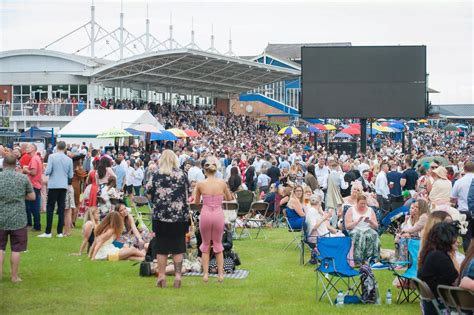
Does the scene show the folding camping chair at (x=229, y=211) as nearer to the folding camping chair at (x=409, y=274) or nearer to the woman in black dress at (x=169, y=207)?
the woman in black dress at (x=169, y=207)

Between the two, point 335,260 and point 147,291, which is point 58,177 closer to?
point 147,291

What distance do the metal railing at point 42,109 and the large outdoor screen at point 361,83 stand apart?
15.7 m

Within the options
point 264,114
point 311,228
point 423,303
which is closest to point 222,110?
point 264,114

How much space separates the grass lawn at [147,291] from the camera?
9633mm

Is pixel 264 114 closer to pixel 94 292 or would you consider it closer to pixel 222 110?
pixel 222 110

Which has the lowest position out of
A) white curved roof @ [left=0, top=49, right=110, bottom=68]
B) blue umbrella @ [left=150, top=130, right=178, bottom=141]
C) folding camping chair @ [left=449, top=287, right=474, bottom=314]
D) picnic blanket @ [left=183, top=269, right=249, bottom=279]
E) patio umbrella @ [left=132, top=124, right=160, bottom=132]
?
picnic blanket @ [left=183, top=269, right=249, bottom=279]

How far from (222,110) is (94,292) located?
6639cm

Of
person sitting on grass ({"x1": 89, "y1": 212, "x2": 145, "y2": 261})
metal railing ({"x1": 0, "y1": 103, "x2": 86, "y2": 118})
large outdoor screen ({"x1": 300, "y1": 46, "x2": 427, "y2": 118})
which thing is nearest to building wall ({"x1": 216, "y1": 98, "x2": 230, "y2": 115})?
metal railing ({"x1": 0, "y1": 103, "x2": 86, "y2": 118})

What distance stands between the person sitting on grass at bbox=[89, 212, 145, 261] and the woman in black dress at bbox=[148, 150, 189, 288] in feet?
8.76

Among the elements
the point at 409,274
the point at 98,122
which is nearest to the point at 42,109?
the point at 98,122

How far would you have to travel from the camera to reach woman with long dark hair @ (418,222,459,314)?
26.0ft

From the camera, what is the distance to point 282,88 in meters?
91.1

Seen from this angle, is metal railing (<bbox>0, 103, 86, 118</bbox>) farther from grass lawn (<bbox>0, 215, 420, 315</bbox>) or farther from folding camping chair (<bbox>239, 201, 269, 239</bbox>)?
grass lawn (<bbox>0, 215, 420, 315</bbox>)

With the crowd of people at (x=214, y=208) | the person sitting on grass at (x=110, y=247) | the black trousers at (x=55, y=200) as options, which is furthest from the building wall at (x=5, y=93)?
the person sitting on grass at (x=110, y=247)
